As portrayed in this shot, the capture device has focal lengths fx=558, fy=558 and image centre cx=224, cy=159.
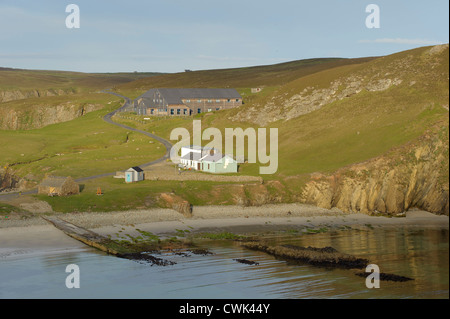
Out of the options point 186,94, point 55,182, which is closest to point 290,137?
point 55,182

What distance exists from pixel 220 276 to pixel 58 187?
3329 centimetres

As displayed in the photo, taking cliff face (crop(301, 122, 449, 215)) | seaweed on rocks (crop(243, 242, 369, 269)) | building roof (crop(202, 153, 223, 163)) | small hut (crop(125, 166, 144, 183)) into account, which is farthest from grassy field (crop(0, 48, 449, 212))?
seaweed on rocks (crop(243, 242, 369, 269))

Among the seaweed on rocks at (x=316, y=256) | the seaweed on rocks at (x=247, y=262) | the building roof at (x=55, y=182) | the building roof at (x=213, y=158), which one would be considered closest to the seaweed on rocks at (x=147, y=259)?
the seaweed on rocks at (x=247, y=262)

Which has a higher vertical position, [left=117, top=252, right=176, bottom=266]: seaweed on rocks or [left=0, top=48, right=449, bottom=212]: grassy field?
[left=0, top=48, right=449, bottom=212]: grassy field

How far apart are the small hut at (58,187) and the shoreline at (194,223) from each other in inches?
267

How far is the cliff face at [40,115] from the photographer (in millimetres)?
180375

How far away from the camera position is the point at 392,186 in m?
81.1

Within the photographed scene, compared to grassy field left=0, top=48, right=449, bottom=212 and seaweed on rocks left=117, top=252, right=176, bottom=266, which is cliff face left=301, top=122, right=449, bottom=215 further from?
seaweed on rocks left=117, top=252, right=176, bottom=266

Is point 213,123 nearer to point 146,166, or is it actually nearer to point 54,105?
point 146,166

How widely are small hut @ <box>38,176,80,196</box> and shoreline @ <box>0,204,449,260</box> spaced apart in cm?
678

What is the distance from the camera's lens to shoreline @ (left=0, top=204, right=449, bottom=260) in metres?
60.1

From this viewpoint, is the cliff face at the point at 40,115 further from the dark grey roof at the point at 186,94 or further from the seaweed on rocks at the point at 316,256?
the seaweed on rocks at the point at 316,256

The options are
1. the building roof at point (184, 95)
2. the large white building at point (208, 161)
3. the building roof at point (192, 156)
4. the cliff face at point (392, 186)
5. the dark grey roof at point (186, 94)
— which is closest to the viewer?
the cliff face at point (392, 186)
